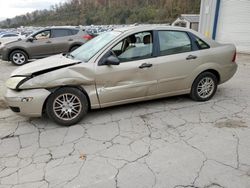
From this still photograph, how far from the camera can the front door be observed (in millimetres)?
3881

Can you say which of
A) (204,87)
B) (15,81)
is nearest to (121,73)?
(15,81)

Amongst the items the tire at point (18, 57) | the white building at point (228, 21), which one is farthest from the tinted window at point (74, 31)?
the white building at point (228, 21)

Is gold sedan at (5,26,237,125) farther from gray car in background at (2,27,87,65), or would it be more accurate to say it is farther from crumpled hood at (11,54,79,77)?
gray car in background at (2,27,87,65)

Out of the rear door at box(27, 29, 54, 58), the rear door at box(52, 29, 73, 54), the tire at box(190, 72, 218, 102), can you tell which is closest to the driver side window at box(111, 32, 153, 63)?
the tire at box(190, 72, 218, 102)

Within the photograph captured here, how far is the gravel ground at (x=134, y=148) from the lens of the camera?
8.46 feet

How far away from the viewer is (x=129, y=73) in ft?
13.0

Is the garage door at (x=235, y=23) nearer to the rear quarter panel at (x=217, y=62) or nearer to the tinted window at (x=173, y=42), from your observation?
the rear quarter panel at (x=217, y=62)

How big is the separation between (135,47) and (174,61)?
77 centimetres

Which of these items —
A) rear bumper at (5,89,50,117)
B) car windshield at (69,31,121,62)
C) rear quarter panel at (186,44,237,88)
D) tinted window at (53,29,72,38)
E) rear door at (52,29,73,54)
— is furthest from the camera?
tinted window at (53,29,72,38)

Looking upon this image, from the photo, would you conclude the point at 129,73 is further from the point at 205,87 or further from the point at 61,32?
the point at 61,32

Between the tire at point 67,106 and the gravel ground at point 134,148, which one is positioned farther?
the tire at point 67,106

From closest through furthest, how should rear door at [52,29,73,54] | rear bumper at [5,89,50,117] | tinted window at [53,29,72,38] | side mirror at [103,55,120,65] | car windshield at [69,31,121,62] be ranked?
rear bumper at [5,89,50,117], side mirror at [103,55,120,65], car windshield at [69,31,121,62], rear door at [52,29,73,54], tinted window at [53,29,72,38]

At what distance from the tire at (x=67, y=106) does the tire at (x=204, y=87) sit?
2.21 meters

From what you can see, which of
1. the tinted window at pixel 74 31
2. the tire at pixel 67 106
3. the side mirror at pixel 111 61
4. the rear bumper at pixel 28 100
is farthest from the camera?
the tinted window at pixel 74 31
